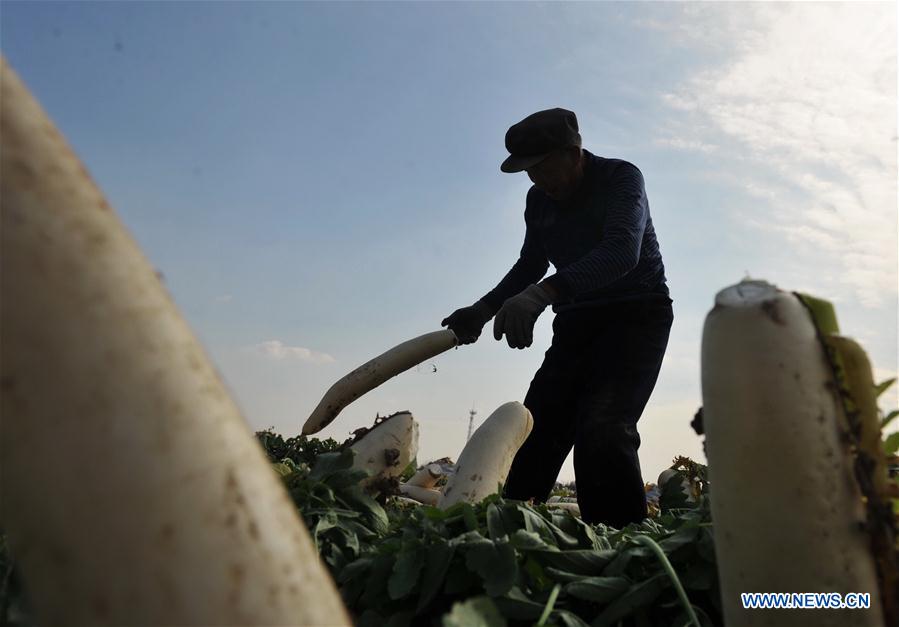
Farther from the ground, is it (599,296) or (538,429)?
(599,296)

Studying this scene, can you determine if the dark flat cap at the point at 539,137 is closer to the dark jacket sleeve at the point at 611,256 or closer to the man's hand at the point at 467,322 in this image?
the dark jacket sleeve at the point at 611,256

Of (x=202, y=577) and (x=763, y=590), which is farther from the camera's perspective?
(x=763, y=590)

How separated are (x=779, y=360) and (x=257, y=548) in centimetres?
101

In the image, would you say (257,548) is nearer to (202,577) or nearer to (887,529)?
(202,577)

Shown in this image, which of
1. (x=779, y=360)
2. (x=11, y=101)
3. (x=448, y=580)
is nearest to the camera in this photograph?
(x=11, y=101)

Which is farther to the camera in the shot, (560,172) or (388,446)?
(560,172)

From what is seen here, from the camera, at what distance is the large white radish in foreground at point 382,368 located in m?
5.25

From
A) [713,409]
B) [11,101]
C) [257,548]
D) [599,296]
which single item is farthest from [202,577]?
[599,296]

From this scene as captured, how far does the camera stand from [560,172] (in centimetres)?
485

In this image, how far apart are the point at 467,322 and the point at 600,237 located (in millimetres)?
1305

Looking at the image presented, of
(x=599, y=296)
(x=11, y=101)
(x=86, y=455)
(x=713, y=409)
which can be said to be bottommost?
(x=86, y=455)

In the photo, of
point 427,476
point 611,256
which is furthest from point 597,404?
point 427,476

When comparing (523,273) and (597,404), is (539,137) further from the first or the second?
(597,404)

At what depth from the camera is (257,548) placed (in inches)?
32.1
